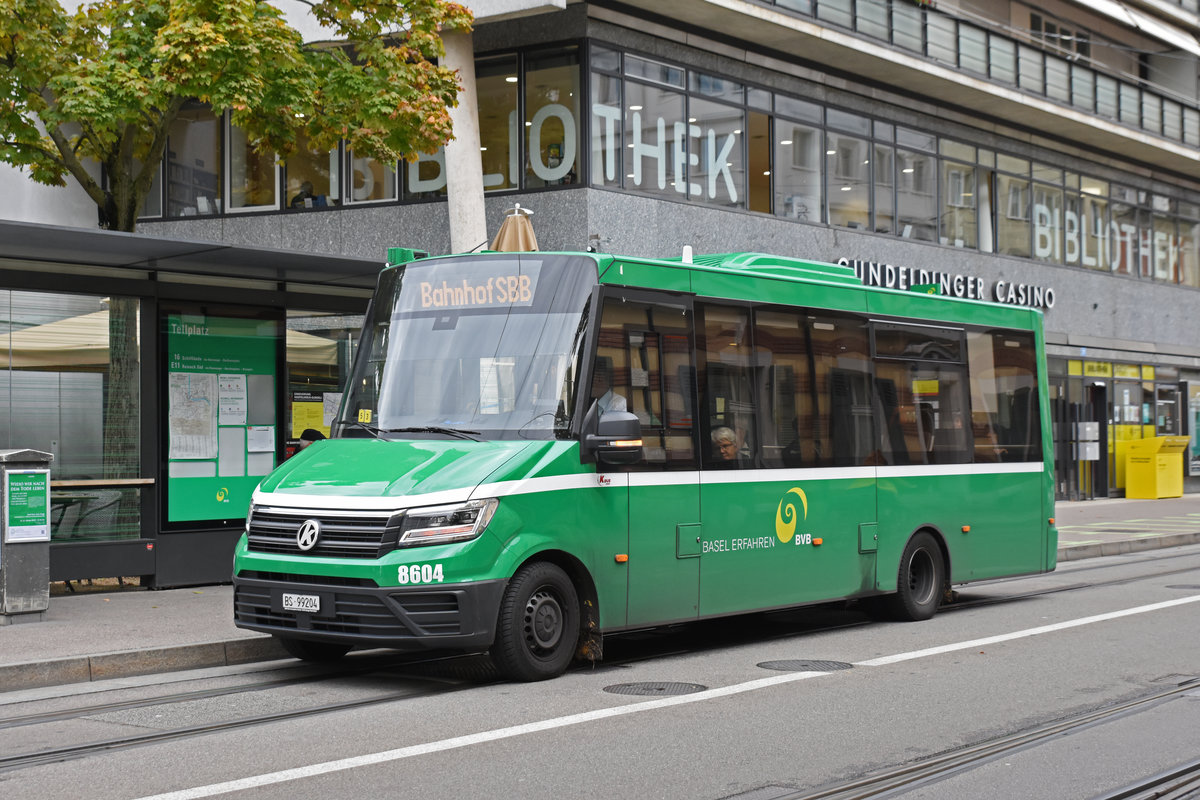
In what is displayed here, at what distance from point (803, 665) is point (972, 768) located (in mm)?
3227

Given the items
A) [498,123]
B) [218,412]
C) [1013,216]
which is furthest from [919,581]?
[1013,216]

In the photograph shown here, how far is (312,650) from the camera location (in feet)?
31.6

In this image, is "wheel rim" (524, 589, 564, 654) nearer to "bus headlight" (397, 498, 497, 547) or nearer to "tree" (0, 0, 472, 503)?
"bus headlight" (397, 498, 497, 547)

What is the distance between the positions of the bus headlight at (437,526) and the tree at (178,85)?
20.6 feet

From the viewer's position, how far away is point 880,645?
35.6ft

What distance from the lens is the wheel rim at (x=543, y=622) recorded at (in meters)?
8.79

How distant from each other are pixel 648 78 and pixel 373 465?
13.8 m

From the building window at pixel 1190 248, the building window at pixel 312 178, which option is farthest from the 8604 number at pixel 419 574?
the building window at pixel 1190 248

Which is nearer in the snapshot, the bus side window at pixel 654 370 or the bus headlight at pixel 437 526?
the bus headlight at pixel 437 526

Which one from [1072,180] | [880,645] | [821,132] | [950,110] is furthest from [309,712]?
[1072,180]

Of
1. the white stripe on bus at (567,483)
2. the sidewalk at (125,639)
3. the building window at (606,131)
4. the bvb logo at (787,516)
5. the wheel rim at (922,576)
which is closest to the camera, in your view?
the white stripe on bus at (567,483)

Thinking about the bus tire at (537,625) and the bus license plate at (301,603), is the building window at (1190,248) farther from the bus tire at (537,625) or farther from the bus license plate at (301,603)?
the bus license plate at (301,603)

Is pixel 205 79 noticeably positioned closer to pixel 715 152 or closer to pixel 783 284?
pixel 783 284

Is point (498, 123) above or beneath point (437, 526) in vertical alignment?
above
